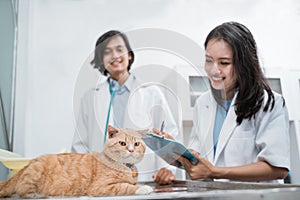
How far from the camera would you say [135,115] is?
1.96ft

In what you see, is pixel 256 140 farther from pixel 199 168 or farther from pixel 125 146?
pixel 125 146

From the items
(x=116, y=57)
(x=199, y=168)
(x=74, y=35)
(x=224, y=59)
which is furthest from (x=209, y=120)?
(x=74, y=35)

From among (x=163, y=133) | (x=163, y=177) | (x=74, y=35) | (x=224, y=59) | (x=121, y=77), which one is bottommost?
(x=163, y=177)

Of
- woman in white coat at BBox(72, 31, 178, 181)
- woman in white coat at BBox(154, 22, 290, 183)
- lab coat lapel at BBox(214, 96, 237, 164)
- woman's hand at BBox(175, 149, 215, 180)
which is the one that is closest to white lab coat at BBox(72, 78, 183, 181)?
woman in white coat at BBox(72, 31, 178, 181)

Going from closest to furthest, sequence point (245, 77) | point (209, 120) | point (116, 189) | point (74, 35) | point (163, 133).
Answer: point (116, 189) < point (163, 133) < point (209, 120) < point (245, 77) < point (74, 35)

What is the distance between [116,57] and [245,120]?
2.01ft

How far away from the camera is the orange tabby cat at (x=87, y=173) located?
1.59 ft

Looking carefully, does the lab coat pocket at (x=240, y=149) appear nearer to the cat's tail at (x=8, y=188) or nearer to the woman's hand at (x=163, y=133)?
the woman's hand at (x=163, y=133)

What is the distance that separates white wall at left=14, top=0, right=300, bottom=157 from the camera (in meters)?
1.45

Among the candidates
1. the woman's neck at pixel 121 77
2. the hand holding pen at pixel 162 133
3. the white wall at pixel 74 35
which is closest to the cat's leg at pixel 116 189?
the hand holding pen at pixel 162 133

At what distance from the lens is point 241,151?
3.37 ft

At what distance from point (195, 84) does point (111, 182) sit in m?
0.28

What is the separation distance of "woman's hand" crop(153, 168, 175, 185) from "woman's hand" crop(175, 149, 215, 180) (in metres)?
0.05

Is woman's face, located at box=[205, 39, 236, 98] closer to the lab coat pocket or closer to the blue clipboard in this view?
the lab coat pocket
